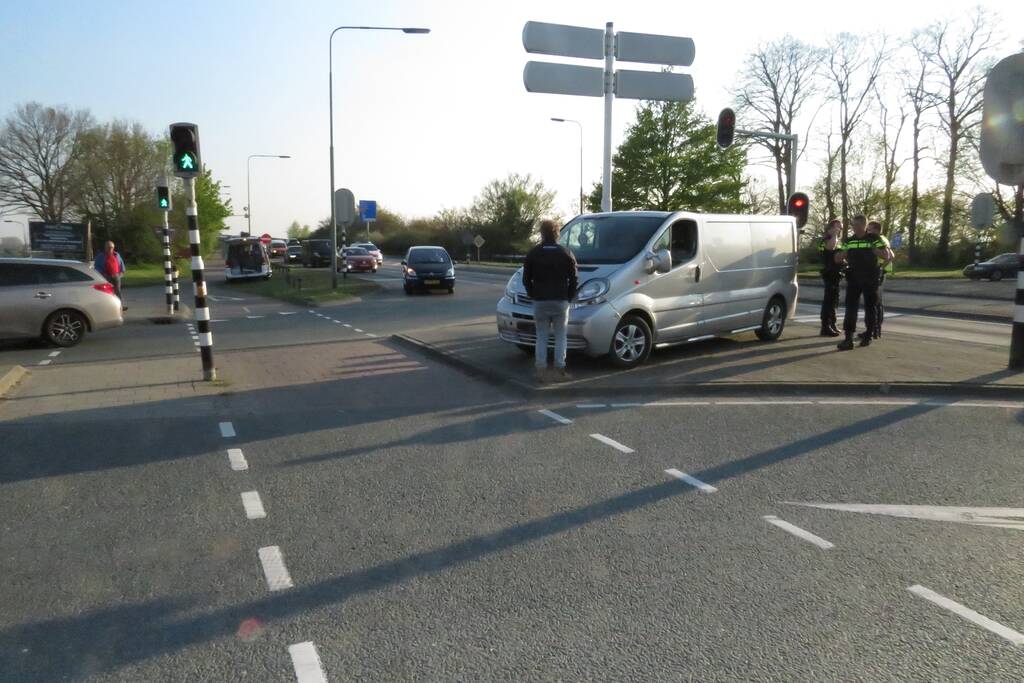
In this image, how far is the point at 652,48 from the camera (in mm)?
15422

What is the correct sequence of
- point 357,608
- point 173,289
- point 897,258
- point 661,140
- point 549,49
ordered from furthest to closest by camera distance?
point 897,258
point 661,140
point 173,289
point 549,49
point 357,608

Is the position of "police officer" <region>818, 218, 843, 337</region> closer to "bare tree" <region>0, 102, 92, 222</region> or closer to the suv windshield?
the suv windshield

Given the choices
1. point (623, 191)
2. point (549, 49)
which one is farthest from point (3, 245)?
point (549, 49)

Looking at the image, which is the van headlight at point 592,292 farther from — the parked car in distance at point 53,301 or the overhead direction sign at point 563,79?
the parked car in distance at point 53,301

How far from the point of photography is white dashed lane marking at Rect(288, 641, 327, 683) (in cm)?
316

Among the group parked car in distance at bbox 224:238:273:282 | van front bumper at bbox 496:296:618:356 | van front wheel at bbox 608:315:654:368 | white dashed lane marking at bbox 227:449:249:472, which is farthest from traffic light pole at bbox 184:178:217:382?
parked car in distance at bbox 224:238:273:282

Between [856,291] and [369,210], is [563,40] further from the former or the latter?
[369,210]

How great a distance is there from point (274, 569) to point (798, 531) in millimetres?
3050

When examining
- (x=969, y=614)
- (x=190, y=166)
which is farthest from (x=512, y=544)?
(x=190, y=166)

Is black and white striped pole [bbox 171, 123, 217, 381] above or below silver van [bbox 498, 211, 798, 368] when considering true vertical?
above

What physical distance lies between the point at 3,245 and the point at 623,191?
127ft

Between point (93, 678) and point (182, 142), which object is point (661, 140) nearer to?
point (182, 142)

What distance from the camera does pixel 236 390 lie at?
9.63 m

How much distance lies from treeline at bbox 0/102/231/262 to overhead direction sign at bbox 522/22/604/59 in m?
39.9
